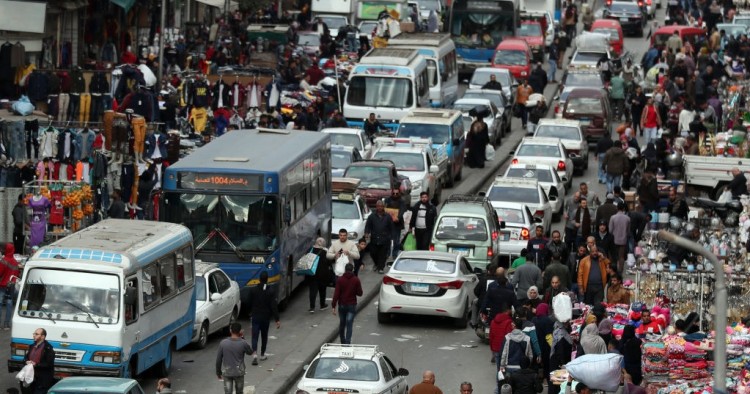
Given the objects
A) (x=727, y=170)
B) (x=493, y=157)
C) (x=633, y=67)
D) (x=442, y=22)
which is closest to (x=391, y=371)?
(x=727, y=170)

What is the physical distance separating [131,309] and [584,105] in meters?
26.9

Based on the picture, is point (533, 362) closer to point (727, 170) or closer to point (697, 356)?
point (697, 356)

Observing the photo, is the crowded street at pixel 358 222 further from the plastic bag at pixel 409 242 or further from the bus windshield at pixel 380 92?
the plastic bag at pixel 409 242

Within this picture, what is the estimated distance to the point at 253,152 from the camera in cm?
3052

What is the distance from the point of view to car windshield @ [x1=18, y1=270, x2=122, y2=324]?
23.5 metres

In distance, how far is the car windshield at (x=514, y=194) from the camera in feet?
120

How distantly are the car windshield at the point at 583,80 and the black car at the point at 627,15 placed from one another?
22699 millimetres

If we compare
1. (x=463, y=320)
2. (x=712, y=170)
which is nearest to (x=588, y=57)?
(x=712, y=170)

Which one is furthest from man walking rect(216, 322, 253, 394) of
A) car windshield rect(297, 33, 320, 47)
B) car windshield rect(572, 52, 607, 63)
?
car windshield rect(572, 52, 607, 63)

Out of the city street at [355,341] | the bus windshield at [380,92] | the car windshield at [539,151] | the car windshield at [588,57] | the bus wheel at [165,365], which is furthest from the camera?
the car windshield at [588,57]

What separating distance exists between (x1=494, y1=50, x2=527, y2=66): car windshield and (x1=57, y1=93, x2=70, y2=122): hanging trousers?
80.3ft

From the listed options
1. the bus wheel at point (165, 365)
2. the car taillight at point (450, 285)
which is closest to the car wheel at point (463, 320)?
the car taillight at point (450, 285)

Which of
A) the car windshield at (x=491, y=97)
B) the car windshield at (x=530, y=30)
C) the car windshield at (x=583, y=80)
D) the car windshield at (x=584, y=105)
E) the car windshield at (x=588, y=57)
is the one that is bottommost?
the car windshield at (x=491, y=97)

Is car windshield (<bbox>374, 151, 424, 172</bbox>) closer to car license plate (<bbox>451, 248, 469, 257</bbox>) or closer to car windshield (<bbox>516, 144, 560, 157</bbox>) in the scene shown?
car windshield (<bbox>516, 144, 560, 157</bbox>)
